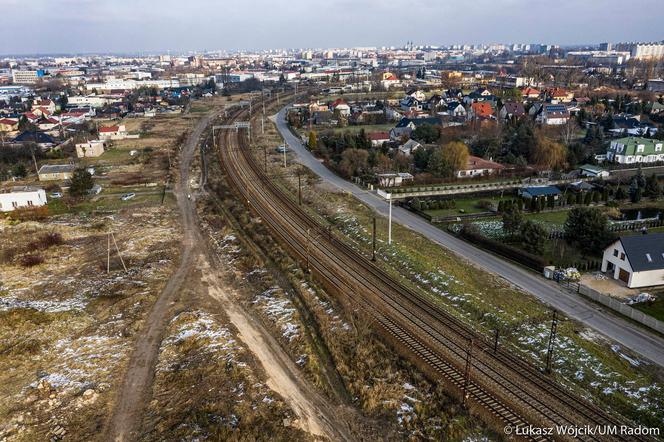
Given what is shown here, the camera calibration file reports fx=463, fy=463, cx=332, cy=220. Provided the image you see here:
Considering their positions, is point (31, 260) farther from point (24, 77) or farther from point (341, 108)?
Answer: point (24, 77)

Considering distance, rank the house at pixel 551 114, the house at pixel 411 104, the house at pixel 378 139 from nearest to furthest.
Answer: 1. the house at pixel 378 139
2. the house at pixel 551 114
3. the house at pixel 411 104

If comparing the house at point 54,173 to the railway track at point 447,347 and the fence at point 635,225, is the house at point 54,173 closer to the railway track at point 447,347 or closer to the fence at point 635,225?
the railway track at point 447,347

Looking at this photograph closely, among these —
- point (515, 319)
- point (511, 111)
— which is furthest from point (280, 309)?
point (511, 111)

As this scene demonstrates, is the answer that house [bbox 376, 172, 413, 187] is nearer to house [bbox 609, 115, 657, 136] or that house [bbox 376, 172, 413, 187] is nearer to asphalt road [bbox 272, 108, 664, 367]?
asphalt road [bbox 272, 108, 664, 367]

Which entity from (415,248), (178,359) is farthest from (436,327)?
(178,359)

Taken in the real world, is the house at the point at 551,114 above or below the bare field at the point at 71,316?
above

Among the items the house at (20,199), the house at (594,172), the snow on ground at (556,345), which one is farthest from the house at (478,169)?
the house at (20,199)
